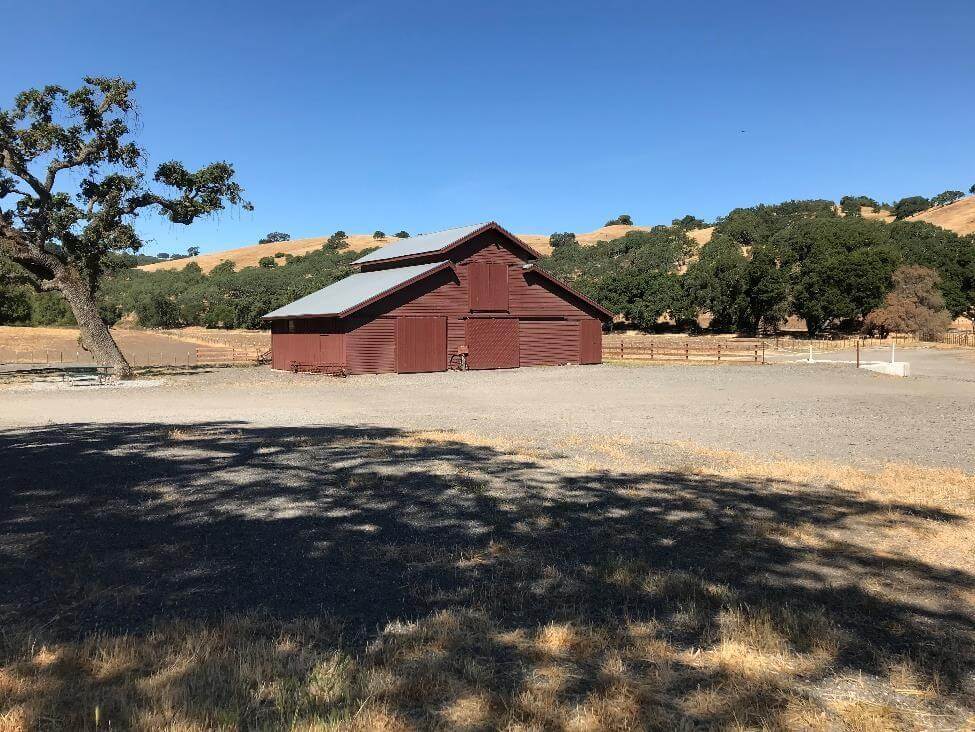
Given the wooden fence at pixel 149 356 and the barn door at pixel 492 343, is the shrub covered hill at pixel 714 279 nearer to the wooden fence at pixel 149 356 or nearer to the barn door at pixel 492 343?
the wooden fence at pixel 149 356

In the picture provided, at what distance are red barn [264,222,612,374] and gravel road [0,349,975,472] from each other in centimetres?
283

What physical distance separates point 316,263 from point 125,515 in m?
117

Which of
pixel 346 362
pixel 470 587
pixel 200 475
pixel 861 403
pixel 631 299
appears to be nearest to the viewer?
pixel 470 587

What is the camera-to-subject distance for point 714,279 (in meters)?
78.1

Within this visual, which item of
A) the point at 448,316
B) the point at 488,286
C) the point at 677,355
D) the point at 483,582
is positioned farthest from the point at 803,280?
the point at 483,582

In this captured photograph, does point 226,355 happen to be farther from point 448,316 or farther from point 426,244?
point 448,316

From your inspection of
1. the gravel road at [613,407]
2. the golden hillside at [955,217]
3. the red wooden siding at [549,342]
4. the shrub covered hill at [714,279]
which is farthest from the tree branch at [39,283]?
the golden hillside at [955,217]

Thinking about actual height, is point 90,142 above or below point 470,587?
above

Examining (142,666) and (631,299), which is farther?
(631,299)

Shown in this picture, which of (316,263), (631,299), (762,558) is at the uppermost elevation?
(316,263)

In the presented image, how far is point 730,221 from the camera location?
126 metres

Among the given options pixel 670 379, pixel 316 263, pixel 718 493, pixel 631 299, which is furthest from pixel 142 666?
pixel 316 263

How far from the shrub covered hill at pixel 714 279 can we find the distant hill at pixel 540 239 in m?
0.94

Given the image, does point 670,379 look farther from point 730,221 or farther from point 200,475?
point 730,221
